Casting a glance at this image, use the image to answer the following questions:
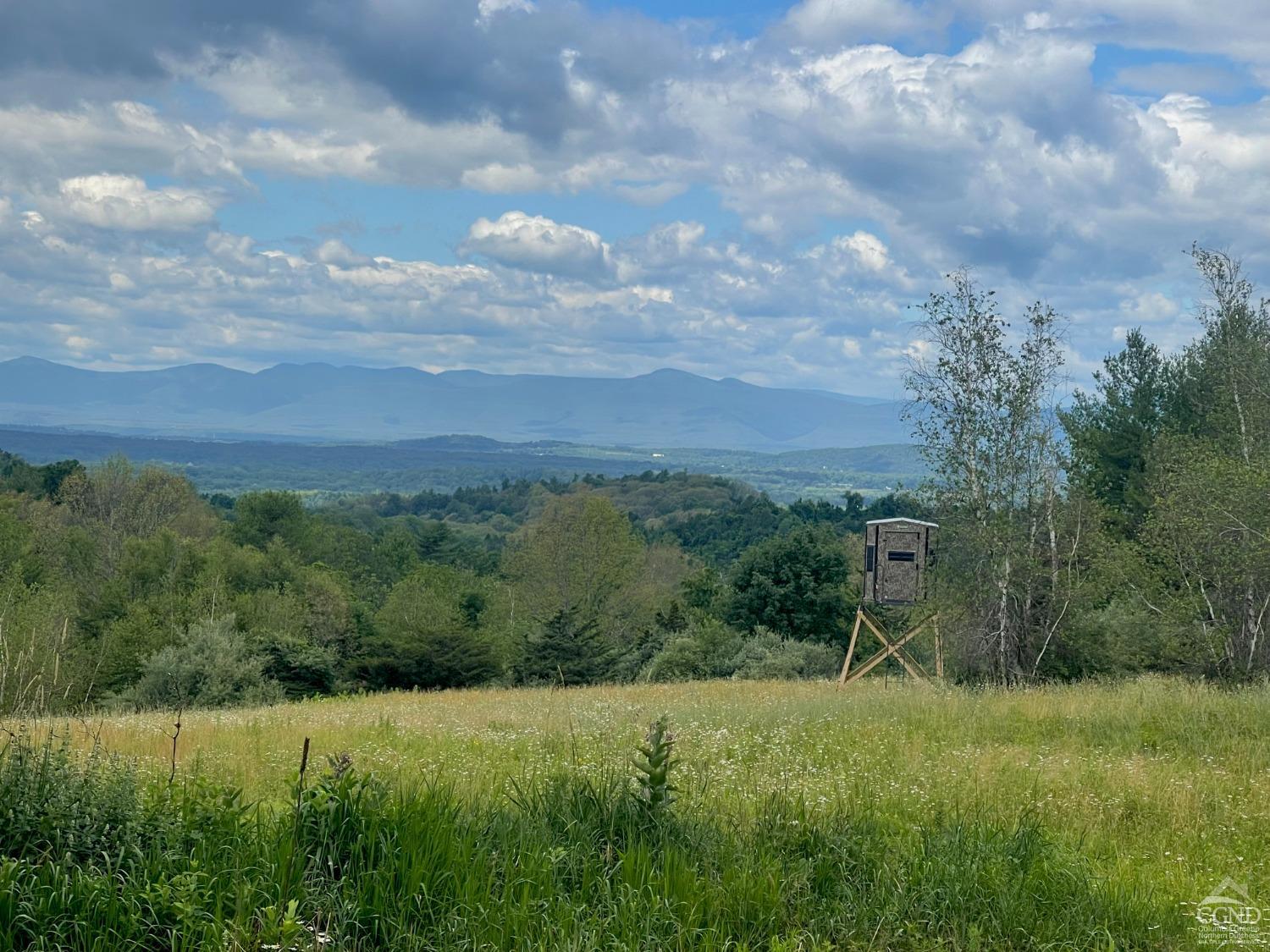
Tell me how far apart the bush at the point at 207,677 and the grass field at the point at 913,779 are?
50.3 ft

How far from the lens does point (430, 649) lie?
38500mm

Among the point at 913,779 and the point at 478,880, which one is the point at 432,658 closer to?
the point at 913,779

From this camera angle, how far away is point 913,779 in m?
9.28

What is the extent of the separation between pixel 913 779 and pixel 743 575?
3639 centimetres

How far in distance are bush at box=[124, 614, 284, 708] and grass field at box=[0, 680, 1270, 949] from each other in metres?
15.3

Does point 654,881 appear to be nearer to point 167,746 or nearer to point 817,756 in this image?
point 817,756

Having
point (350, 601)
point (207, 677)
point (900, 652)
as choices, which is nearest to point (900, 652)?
point (900, 652)

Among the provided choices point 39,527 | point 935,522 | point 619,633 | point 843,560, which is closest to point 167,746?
point 935,522

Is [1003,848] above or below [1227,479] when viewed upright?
below

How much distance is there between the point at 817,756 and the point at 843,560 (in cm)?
3540

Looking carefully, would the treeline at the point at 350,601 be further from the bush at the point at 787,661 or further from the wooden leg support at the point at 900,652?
the wooden leg support at the point at 900,652

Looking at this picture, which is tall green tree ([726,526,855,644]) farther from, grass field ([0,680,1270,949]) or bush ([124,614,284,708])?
grass field ([0,680,1270,949])

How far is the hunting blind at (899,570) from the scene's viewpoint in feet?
67.8

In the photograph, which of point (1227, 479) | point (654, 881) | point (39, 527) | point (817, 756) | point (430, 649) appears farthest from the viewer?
point (39, 527)
